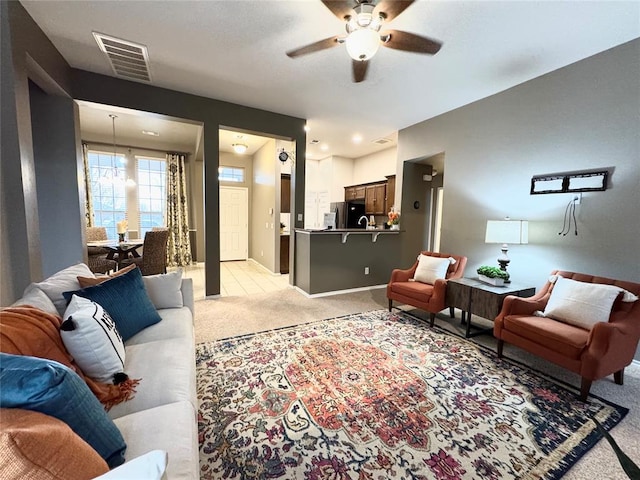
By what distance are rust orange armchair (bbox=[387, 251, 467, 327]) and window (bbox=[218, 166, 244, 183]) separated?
5360mm

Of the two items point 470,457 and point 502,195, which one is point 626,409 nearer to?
point 470,457

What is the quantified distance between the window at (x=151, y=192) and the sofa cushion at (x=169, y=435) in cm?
637

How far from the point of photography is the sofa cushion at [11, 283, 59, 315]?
55.8 inches

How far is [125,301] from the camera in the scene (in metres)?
1.87

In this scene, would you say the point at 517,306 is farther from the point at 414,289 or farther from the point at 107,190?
the point at 107,190

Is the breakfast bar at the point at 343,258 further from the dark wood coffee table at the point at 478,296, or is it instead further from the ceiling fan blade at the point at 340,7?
the ceiling fan blade at the point at 340,7

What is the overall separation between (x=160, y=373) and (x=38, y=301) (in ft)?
2.46

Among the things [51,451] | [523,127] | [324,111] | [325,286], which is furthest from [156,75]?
[523,127]

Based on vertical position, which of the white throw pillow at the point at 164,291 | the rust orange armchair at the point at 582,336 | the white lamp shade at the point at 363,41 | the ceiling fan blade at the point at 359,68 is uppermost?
the ceiling fan blade at the point at 359,68

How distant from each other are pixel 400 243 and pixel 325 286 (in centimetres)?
175

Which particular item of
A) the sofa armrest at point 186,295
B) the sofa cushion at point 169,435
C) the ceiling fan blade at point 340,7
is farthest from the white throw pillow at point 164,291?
the ceiling fan blade at point 340,7

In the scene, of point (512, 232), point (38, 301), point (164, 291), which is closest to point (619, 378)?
point (512, 232)

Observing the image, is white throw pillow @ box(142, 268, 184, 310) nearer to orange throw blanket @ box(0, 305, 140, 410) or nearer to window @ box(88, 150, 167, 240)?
orange throw blanket @ box(0, 305, 140, 410)

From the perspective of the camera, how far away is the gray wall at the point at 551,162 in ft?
8.32
